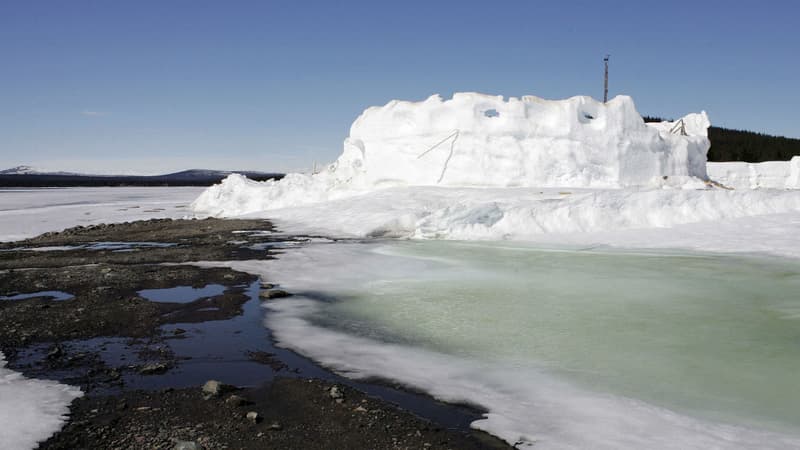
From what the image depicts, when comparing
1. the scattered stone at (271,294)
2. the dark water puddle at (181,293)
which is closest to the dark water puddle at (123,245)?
the dark water puddle at (181,293)

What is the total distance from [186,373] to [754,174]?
3910 centimetres

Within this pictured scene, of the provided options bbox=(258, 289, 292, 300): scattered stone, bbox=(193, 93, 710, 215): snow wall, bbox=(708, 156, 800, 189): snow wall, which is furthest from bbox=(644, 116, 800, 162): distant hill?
bbox=(258, 289, 292, 300): scattered stone

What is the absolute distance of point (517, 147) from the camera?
69.8ft

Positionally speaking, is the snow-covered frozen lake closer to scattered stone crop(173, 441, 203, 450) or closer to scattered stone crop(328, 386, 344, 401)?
Result: scattered stone crop(328, 386, 344, 401)

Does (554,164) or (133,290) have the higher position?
(554,164)

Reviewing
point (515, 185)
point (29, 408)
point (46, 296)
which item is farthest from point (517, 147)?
point (29, 408)

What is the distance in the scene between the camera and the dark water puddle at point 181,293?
7.88 metres

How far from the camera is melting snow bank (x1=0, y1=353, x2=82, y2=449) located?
12.0 ft

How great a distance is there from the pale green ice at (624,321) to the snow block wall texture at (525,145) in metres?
9.96

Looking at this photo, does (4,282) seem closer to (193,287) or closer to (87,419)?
(193,287)

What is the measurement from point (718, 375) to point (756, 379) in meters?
0.27

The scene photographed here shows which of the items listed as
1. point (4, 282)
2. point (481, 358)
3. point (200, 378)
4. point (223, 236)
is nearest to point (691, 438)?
point (481, 358)

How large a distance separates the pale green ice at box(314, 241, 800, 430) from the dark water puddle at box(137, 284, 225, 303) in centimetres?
188

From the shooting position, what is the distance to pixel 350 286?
29.3 feet
